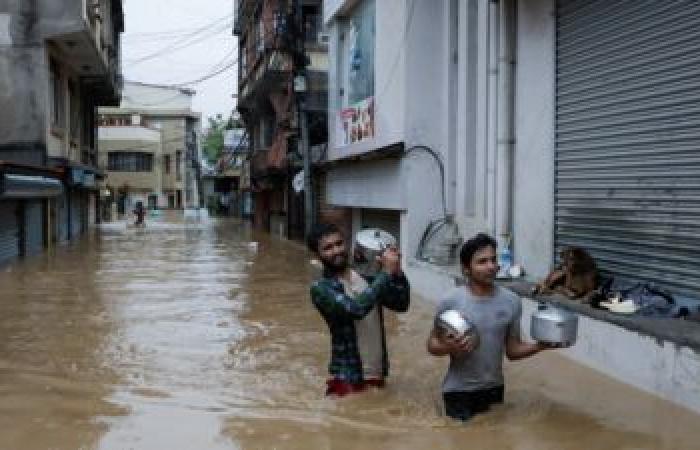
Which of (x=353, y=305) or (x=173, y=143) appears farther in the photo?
(x=173, y=143)

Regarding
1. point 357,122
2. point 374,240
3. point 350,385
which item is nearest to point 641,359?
point 350,385

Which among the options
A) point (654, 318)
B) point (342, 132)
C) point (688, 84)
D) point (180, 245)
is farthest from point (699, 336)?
point (180, 245)

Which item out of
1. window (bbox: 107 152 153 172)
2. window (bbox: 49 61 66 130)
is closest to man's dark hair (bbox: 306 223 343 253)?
window (bbox: 49 61 66 130)

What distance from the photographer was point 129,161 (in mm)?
74125

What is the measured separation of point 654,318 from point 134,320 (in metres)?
7.03

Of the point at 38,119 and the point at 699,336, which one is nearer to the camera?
the point at 699,336

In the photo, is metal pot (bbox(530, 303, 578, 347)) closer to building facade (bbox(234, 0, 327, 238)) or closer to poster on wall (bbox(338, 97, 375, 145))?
poster on wall (bbox(338, 97, 375, 145))

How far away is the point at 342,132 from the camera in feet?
68.0

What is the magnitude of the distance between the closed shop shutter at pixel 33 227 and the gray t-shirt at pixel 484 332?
19841 mm

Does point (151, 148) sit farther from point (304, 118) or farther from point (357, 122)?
point (357, 122)

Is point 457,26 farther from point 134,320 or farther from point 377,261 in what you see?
point 377,261

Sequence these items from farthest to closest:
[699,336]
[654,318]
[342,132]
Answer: [342,132], [654,318], [699,336]

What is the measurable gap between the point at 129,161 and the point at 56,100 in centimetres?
4761

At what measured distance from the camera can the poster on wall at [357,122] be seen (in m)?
17.8
